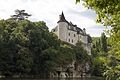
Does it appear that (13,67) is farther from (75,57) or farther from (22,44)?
(75,57)

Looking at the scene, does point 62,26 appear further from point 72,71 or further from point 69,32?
point 72,71

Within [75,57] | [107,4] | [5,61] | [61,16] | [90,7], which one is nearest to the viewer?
[107,4]

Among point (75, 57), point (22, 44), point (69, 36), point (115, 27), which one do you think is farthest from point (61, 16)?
point (115, 27)

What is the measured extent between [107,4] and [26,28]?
2708 inches

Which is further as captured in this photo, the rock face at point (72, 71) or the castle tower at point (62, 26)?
the castle tower at point (62, 26)

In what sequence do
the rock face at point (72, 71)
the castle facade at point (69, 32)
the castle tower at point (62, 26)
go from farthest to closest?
the castle facade at point (69, 32), the castle tower at point (62, 26), the rock face at point (72, 71)

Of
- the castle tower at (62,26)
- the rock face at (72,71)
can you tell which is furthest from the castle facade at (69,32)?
the rock face at (72,71)

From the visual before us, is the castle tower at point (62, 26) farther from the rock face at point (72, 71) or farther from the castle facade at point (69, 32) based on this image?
the rock face at point (72, 71)

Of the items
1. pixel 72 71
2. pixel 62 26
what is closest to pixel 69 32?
pixel 62 26

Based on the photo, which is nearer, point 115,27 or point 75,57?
point 115,27

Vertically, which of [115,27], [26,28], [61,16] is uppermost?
[61,16]

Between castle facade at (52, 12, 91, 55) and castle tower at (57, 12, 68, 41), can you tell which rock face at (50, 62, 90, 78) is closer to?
castle tower at (57, 12, 68, 41)

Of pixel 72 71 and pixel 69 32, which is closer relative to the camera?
pixel 72 71

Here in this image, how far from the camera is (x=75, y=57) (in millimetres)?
87000
